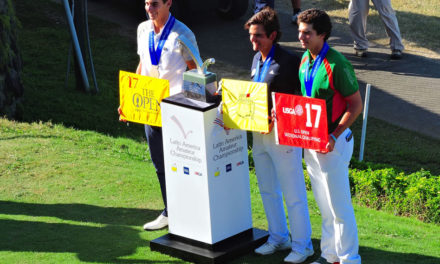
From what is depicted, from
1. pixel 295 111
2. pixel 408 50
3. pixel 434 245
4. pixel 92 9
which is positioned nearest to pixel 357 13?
pixel 408 50

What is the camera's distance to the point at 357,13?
46.4 ft

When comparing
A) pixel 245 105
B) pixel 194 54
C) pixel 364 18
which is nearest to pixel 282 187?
pixel 245 105

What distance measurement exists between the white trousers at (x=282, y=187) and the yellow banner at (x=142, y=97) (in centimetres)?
92

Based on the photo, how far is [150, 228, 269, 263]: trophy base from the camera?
6.50m

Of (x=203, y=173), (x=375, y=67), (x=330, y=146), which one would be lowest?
(x=375, y=67)

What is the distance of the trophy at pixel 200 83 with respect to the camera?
20.7 feet

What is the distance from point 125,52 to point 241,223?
9.11 meters

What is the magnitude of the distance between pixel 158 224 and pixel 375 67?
7602 millimetres

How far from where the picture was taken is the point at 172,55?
22.4ft

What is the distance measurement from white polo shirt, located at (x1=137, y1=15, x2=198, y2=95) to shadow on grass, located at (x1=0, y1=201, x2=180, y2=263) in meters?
1.45

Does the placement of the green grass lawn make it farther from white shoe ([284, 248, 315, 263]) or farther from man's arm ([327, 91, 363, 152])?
man's arm ([327, 91, 363, 152])

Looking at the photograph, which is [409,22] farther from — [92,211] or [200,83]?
[200,83]

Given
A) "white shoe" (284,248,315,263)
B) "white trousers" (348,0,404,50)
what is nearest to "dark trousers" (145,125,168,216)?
"white shoe" (284,248,315,263)

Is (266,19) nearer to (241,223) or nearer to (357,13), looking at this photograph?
(241,223)
